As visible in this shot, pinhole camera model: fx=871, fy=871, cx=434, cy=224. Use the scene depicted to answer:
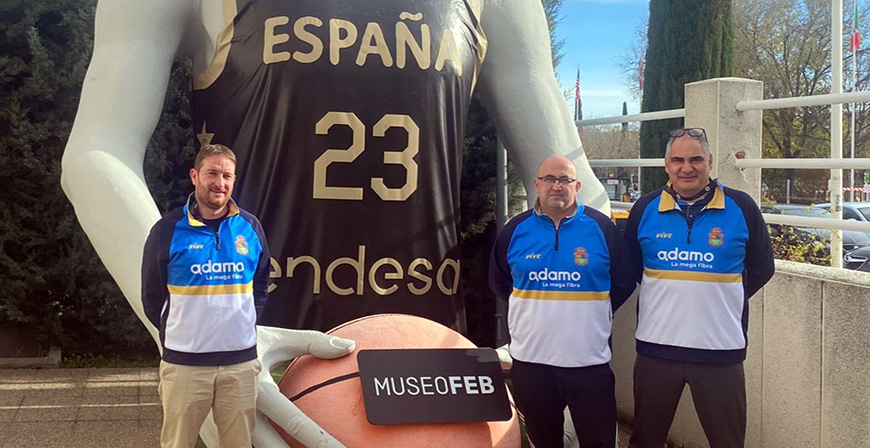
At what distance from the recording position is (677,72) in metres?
10.9

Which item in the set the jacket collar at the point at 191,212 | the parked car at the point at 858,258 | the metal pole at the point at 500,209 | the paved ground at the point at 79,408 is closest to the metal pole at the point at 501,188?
the metal pole at the point at 500,209

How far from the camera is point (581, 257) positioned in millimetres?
2533

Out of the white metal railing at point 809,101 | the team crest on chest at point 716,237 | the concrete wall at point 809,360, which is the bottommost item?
the concrete wall at point 809,360

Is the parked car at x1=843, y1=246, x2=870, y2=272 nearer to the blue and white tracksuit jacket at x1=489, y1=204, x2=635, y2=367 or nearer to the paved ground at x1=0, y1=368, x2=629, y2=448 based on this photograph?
the paved ground at x1=0, y1=368, x2=629, y2=448

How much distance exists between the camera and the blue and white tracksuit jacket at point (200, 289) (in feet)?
7.23

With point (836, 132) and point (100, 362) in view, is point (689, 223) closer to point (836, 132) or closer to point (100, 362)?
point (100, 362)

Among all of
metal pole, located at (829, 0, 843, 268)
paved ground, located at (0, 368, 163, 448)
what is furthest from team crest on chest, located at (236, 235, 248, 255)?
metal pole, located at (829, 0, 843, 268)

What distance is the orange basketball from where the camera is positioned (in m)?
2.22

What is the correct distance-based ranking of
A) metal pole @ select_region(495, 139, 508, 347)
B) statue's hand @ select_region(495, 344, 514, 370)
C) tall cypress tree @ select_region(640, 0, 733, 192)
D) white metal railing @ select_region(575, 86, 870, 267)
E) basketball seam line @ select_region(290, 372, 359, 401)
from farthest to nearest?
tall cypress tree @ select_region(640, 0, 733, 192)
metal pole @ select_region(495, 139, 508, 347)
white metal railing @ select_region(575, 86, 870, 267)
statue's hand @ select_region(495, 344, 514, 370)
basketball seam line @ select_region(290, 372, 359, 401)

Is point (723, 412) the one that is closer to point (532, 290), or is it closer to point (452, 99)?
point (532, 290)

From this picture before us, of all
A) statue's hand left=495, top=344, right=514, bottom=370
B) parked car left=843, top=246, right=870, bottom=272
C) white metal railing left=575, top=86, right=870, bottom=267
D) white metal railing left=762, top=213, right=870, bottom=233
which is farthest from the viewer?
parked car left=843, top=246, right=870, bottom=272

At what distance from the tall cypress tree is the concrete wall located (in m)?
6.98

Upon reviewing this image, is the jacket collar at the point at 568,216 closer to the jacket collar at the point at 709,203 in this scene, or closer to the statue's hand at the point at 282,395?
the jacket collar at the point at 709,203

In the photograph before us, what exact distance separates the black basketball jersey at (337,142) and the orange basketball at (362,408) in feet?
1.22
